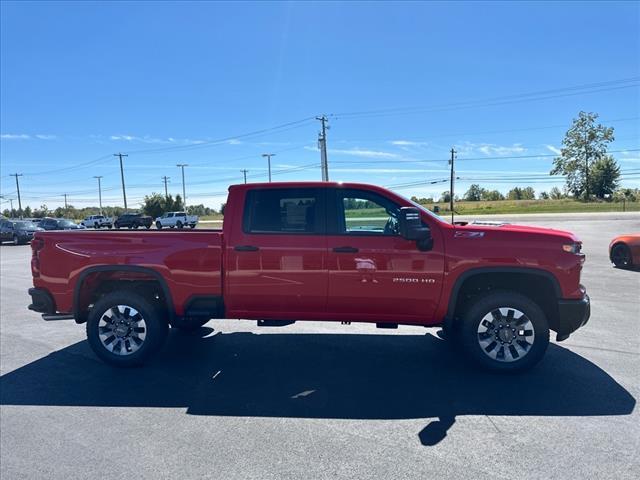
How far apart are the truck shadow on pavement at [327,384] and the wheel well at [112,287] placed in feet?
2.20

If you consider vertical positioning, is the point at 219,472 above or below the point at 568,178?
below

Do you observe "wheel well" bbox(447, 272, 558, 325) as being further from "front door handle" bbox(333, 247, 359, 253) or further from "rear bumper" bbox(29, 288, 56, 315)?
"rear bumper" bbox(29, 288, 56, 315)

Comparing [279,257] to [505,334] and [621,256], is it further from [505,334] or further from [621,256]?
[621,256]

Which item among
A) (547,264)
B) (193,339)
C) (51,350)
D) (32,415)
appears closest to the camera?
(32,415)

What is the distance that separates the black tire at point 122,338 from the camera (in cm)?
466

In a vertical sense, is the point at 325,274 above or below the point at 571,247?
below

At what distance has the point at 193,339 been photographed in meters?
5.75

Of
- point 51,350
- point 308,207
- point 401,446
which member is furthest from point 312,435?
point 51,350

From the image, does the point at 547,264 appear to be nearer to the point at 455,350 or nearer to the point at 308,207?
the point at 455,350

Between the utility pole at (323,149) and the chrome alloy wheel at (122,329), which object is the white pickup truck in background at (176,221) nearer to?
the utility pole at (323,149)

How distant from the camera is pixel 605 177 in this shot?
7631cm

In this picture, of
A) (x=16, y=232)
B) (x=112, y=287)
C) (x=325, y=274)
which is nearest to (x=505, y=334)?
(x=325, y=274)

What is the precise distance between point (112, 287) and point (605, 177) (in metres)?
90.5

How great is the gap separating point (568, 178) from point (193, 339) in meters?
93.4
